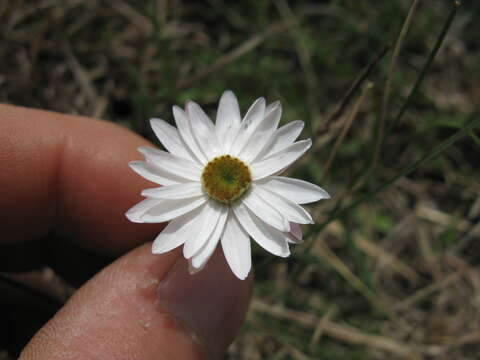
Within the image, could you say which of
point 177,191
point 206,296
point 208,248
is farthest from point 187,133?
point 206,296

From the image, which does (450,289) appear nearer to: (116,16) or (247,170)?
(247,170)

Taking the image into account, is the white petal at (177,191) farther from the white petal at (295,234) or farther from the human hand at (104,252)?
the white petal at (295,234)

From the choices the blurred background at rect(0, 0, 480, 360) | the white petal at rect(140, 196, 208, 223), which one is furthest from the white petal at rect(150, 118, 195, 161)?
the blurred background at rect(0, 0, 480, 360)

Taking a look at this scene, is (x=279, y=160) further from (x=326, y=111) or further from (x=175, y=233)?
(x=326, y=111)

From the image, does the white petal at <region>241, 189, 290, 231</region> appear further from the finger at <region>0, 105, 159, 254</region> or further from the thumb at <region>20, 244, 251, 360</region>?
the finger at <region>0, 105, 159, 254</region>

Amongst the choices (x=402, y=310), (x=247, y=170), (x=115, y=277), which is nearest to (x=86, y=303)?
(x=115, y=277)

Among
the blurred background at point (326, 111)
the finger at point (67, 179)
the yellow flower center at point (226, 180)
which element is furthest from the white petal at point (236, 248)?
the blurred background at point (326, 111)
